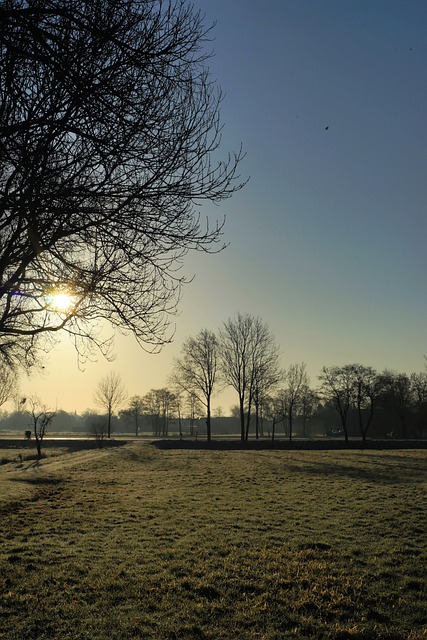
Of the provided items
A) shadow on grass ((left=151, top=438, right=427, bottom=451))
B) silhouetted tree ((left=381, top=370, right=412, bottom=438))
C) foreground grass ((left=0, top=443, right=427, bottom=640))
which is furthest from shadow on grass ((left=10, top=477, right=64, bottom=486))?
silhouetted tree ((left=381, top=370, right=412, bottom=438))

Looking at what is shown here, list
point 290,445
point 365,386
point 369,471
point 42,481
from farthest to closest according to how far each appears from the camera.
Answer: point 365,386
point 290,445
point 369,471
point 42,481

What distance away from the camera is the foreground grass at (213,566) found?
493 centimetres

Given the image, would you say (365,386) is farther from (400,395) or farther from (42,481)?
(42,481)

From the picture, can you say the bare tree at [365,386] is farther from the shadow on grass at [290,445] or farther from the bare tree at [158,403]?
the bare tree at [158,403]

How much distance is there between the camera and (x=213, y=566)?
689 cm

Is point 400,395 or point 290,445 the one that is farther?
point 400,395

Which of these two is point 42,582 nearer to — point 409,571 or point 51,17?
point 409,571

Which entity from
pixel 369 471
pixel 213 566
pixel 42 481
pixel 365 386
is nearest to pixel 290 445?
pixel 365 386

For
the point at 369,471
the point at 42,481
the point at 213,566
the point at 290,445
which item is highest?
the point at 213,566

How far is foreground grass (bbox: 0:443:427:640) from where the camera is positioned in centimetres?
493

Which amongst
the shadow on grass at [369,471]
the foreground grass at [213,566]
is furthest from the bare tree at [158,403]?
the foreground grass at [213,566]

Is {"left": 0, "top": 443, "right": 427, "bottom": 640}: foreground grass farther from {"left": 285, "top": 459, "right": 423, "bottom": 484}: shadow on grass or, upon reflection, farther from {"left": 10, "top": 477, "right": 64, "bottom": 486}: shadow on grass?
{"left": 285, "top": 459, "right": 423, "bottom": 484}: shadow on grass

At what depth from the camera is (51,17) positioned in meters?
4.84

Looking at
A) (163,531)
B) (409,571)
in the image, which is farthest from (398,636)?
(163,531)
